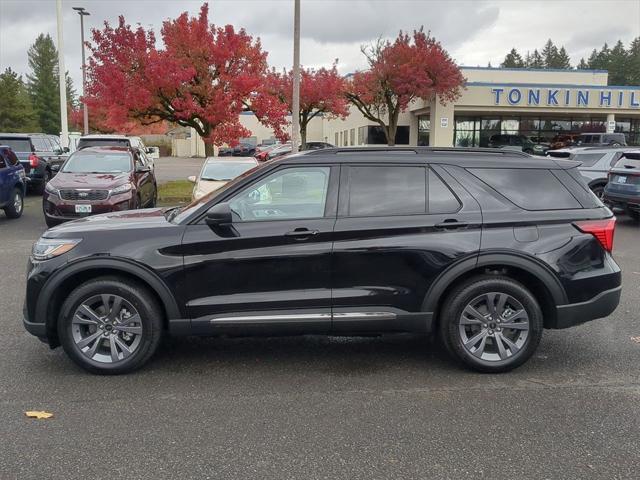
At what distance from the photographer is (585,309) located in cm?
486

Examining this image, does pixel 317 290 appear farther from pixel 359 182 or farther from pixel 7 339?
pixel 7 339

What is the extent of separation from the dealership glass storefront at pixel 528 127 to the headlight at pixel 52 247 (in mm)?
35294

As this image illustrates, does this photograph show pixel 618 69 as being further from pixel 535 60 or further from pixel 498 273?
pixel 498 273

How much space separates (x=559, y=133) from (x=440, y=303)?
37.9 meters

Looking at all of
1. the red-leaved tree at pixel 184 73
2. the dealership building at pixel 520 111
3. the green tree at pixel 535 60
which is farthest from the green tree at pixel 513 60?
the red-leaved tree at pixel 184 73

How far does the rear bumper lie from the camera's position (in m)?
4.84

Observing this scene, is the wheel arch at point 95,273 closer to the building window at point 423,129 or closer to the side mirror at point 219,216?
→ the side mirror at point 219,216

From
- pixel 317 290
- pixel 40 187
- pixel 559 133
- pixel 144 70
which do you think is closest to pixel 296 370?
pixel 317 290

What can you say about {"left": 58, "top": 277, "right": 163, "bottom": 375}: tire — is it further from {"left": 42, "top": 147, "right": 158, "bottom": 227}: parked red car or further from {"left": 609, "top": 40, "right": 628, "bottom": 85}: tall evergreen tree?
{"left": 609, "top": 40, "right": 628, "bottom": 85}: tall evergreen tree

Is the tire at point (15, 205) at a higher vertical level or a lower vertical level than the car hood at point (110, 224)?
lower

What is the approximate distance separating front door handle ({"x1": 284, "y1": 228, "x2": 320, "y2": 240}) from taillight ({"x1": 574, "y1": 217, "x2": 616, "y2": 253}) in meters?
2.14

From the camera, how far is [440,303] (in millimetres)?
4902

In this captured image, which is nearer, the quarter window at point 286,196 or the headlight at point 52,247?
the headlight at point 52,247

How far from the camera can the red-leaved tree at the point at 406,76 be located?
32.5 m
